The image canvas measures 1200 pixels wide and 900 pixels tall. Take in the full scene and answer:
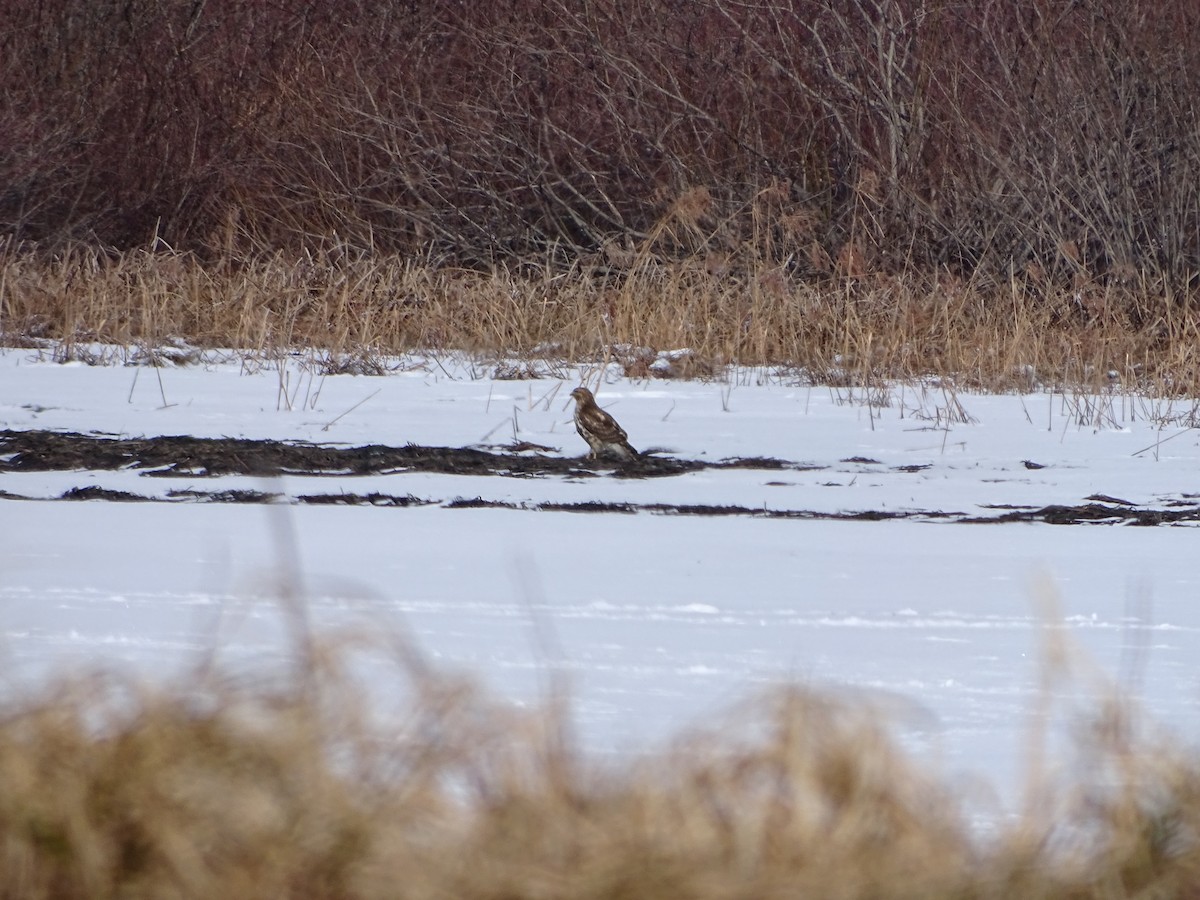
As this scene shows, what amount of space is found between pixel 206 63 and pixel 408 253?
338cm

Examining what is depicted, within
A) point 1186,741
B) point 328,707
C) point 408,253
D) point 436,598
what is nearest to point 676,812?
point 328,707

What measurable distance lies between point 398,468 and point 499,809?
4530 mm

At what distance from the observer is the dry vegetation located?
10734 mm

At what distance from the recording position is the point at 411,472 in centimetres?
671

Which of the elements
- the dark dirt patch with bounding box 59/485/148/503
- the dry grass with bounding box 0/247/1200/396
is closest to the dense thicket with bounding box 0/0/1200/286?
the dry grass with bounding box 0/247/1200/396

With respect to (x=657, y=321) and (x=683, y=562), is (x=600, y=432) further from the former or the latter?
(x=657, y=321)

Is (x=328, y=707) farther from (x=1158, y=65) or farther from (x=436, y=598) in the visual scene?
(x=1158, y=65)

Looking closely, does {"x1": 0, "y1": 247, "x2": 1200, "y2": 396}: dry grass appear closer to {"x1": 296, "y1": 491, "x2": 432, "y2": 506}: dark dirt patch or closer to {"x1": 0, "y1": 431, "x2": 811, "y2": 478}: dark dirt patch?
{"x1": 0, "y1": 431, "x2": 811, "y2": 478}: dark dirt patch

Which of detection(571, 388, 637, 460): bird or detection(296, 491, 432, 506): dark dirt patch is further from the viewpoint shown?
detection(571, 388, 637, 460): bird

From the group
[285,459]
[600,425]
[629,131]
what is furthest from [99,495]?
[629,131]

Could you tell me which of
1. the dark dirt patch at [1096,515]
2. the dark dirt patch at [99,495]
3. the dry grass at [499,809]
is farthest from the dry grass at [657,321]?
the dry grass at [499,809]

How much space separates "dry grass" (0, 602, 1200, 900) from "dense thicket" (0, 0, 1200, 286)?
31.7 feet

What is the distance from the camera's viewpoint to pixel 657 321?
34.4ft

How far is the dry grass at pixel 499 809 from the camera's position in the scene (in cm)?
215
